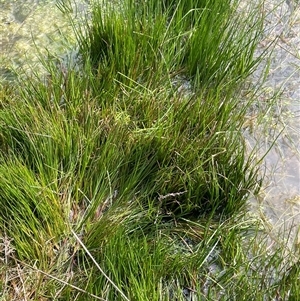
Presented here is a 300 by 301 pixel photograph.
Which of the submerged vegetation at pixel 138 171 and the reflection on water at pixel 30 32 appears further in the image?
the reflection on water at pixel 30 32

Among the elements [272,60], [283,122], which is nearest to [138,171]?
[283,122]

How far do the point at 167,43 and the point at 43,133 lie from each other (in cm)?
51

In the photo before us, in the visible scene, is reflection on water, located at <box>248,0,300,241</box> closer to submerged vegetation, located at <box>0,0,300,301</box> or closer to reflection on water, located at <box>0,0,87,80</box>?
submerged vegetation, located at <box>0,0,300,301</box>

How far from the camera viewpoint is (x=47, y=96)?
4.99 feet

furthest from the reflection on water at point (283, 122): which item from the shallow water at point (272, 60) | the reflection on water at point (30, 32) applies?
the reflection on water at point (30, 32)

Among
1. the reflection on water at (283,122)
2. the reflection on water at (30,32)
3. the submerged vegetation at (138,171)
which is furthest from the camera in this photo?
the reflection on water at (30,32)

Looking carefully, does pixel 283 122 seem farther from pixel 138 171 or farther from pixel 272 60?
pixel 138 171

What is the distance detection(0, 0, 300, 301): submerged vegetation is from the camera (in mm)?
1242

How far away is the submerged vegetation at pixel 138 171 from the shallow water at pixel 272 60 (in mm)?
73

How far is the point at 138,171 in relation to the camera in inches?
56.6

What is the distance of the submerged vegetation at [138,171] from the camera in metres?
1.24

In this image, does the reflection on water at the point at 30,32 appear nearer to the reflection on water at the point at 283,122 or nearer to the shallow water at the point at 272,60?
the shallow water at the point at 272,60

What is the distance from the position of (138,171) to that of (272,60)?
0.67m

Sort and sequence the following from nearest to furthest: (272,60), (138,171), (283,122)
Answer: (138,171), (283,122), (272,60)
